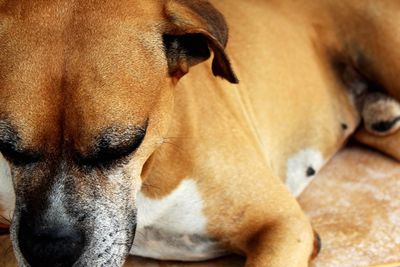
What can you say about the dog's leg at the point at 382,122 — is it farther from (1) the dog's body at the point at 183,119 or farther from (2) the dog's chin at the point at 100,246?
(2) the dog's chin at the point at 100,246

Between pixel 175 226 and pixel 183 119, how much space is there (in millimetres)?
293

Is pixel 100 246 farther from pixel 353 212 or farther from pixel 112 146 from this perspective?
pixel 353 212

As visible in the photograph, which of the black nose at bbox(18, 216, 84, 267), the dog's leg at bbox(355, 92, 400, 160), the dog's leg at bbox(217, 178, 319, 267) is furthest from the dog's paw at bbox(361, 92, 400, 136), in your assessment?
the black nose at bbox(18, 216, 84, 267)

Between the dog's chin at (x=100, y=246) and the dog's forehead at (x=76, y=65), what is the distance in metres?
0.24

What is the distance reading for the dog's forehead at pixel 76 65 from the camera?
156 cm

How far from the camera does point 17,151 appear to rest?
1588 millimetres

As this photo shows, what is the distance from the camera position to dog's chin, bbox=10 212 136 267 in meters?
1.62

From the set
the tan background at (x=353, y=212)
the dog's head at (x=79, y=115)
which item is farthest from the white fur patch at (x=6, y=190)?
the dog's head at (x=79, y=115)

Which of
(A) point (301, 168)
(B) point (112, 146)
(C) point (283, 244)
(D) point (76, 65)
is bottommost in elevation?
(A) point (301, 168)

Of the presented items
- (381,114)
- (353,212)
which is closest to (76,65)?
(353,212)

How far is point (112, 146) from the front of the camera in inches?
62.6

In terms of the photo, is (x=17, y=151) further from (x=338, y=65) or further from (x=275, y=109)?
(x=338, y=65)

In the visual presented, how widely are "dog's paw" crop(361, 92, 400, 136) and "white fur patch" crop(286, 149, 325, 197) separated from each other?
0.27 metres

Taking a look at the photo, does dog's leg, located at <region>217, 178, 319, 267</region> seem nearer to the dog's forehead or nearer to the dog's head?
the dog's head
